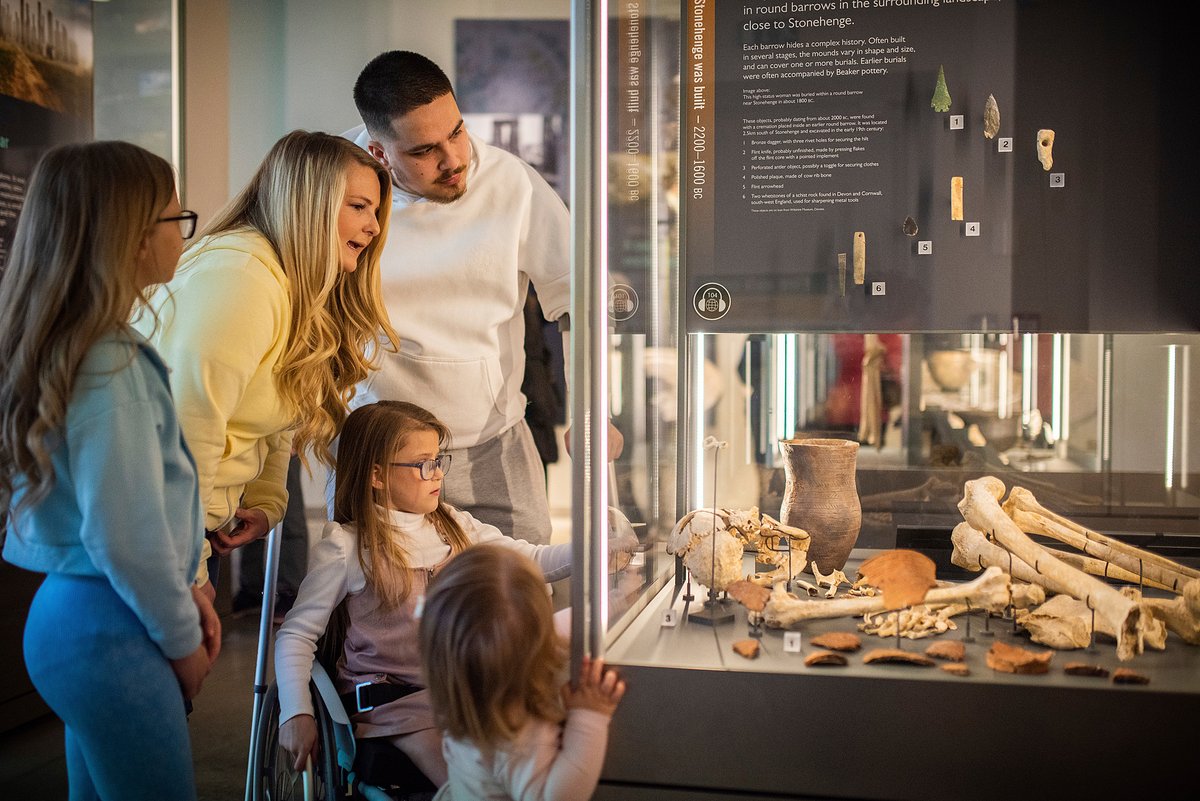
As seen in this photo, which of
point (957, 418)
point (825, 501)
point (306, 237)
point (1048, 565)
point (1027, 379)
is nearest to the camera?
point (1048, 565)

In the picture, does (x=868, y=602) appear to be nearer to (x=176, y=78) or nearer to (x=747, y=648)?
(x=747, y=648)

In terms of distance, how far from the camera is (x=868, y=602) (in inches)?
79.3

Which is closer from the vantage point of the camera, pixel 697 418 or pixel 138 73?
pixel 697 418

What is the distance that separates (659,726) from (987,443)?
1291mm

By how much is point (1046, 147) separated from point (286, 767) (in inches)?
85.1

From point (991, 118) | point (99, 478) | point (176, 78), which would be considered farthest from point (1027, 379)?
point (176, 78)

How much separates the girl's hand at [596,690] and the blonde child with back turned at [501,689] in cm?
3

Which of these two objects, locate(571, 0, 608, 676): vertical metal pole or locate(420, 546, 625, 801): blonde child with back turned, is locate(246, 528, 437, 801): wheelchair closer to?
locate(420, 546, 625, 801): blonde child with back turned

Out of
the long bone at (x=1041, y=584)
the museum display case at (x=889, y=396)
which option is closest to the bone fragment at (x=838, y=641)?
the museum display case at (x=889, y=396)

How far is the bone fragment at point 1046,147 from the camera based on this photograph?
7.63ft

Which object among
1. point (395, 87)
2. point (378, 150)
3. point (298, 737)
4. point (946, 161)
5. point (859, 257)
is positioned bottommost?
point (298, 737)

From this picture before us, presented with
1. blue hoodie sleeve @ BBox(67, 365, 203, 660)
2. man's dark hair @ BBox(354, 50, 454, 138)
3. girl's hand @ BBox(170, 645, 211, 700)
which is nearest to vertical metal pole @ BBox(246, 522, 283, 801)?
girl's hand @ BBox(170, 645, 211, 700)

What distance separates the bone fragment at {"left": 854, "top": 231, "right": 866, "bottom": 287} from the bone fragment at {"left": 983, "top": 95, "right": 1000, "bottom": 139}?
0.35 metres

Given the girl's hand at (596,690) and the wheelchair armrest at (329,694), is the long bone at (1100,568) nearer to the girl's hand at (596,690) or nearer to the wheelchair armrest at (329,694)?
the girl's hand at (596,690)
